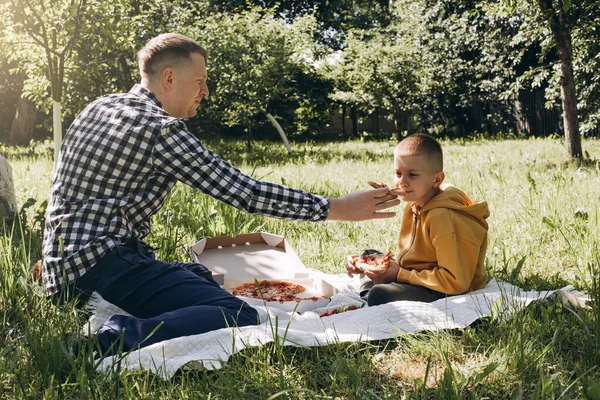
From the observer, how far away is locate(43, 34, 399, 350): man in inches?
112

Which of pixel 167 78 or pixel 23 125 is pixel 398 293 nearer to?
pixel 167 78

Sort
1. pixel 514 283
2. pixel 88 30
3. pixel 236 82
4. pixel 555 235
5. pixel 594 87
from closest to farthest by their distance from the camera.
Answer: pixel 514 283, pixel 555 235, pixel 88 30, pixel 594 87, pixel 236 82

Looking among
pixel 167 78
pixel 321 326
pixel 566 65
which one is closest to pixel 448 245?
pixel 321 326

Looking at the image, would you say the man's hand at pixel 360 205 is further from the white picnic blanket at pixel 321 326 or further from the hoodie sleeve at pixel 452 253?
the white picnic blanket at pixel 321 326

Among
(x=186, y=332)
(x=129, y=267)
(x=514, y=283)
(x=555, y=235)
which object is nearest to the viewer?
(x=186, y=332)

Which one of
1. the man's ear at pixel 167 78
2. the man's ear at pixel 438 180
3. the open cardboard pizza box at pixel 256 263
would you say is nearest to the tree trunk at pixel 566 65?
the open cardboard pizza box at pixel 256 263

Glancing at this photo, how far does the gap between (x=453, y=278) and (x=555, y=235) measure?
1.58 m

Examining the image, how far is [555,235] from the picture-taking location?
4.30 meters

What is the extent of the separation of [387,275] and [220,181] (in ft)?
3.40

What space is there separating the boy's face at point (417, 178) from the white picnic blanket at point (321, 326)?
1.87 feet

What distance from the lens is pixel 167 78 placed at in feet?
10.5

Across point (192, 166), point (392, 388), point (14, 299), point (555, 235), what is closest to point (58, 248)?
point (14, 299)

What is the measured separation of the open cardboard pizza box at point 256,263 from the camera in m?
3.68

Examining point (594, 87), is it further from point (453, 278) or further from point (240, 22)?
point (453, 278)
